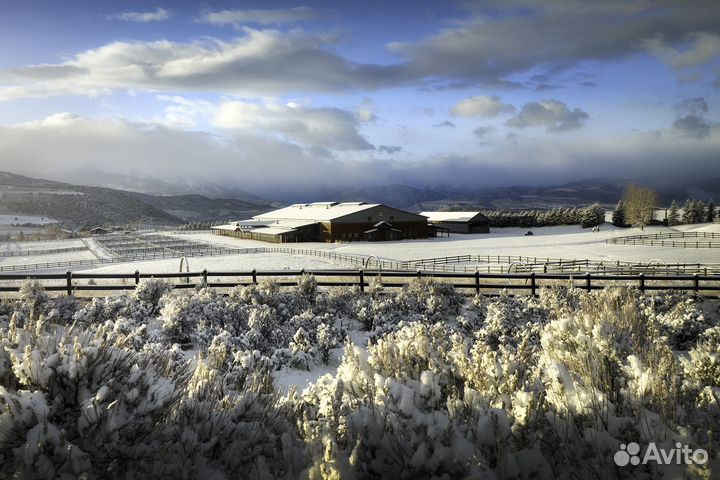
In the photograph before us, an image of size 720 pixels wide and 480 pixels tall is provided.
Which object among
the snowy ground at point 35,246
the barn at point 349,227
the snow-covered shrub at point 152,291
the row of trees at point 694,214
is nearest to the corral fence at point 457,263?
the snow-covered shrub at point 152,291

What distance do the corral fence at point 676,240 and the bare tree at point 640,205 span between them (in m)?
20.9

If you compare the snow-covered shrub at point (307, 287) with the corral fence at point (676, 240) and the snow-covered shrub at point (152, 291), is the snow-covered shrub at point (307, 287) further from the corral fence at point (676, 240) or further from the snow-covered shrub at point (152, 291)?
the corral fence at point (676, 240)

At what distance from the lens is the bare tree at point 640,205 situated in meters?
86.4

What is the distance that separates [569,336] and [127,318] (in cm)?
1209

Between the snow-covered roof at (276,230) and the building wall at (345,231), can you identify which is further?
the building wall at (345,231)

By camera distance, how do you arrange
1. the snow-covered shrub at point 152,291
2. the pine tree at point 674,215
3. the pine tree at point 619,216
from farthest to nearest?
1. the pine tree at point 619,216
2. the pine tree at point 674,215
3. the snow-covered shrub at point 152,291

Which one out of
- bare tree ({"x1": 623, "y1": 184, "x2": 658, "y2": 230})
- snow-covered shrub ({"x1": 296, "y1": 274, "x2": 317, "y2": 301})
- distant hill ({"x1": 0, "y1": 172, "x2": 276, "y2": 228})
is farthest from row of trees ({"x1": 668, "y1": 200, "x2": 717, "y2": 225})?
distant hill ({"x1": 0, "y1": 172, "x2": 276, "y2": 228})

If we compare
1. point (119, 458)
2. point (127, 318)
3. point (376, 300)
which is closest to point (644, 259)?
point (376, 300)

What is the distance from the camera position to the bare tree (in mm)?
86438

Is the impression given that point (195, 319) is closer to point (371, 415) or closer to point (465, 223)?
point (371, 415)

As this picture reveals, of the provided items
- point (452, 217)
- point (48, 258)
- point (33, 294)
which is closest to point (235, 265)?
point (33, 294)

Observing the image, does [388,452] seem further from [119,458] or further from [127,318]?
[127,318]

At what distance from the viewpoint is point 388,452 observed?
3.39 metres

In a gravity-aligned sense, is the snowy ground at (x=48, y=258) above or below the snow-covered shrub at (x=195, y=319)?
below
